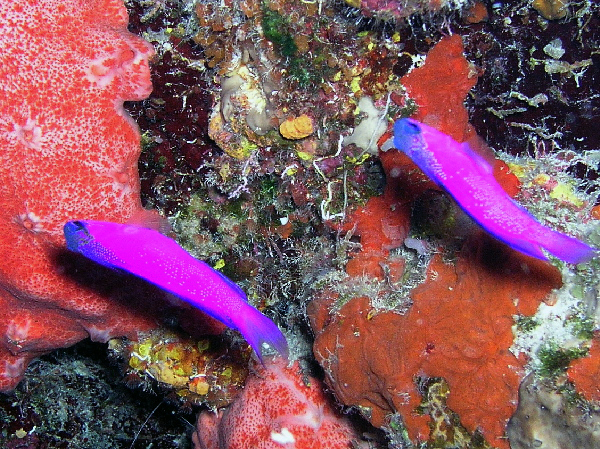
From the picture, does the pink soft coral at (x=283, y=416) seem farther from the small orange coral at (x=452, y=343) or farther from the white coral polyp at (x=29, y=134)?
the white coral polyp at (x=29, y=134)

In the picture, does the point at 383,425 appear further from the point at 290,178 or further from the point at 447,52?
the point at 447,52

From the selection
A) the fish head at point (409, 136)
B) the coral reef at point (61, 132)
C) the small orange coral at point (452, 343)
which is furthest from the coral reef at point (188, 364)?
the fish head at point (409, 136)

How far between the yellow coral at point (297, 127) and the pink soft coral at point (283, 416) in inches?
101

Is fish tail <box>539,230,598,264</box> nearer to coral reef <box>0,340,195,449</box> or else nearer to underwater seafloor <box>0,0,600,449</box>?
underwater seafloor <box>0,0,600,449</box>

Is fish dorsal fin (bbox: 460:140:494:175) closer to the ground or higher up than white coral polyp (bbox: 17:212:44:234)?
higher up

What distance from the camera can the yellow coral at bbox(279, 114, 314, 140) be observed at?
3.45m

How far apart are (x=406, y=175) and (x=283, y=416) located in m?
2.81

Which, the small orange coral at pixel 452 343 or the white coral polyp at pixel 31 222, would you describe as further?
the white coral polyp at pixel 31 222

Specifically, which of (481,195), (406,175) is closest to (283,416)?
(406,175)

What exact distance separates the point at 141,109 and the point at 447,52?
105 inches

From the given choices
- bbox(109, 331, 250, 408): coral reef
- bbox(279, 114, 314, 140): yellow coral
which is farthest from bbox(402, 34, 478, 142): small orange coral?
bbox(109, 331, 250, 408): coral reef

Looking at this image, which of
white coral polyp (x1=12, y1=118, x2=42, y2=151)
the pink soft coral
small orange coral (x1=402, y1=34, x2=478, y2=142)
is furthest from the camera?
the pink soft coral

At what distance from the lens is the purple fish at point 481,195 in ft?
6.76

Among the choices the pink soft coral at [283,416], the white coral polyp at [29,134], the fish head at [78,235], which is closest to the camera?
the fish head at [78,235]
